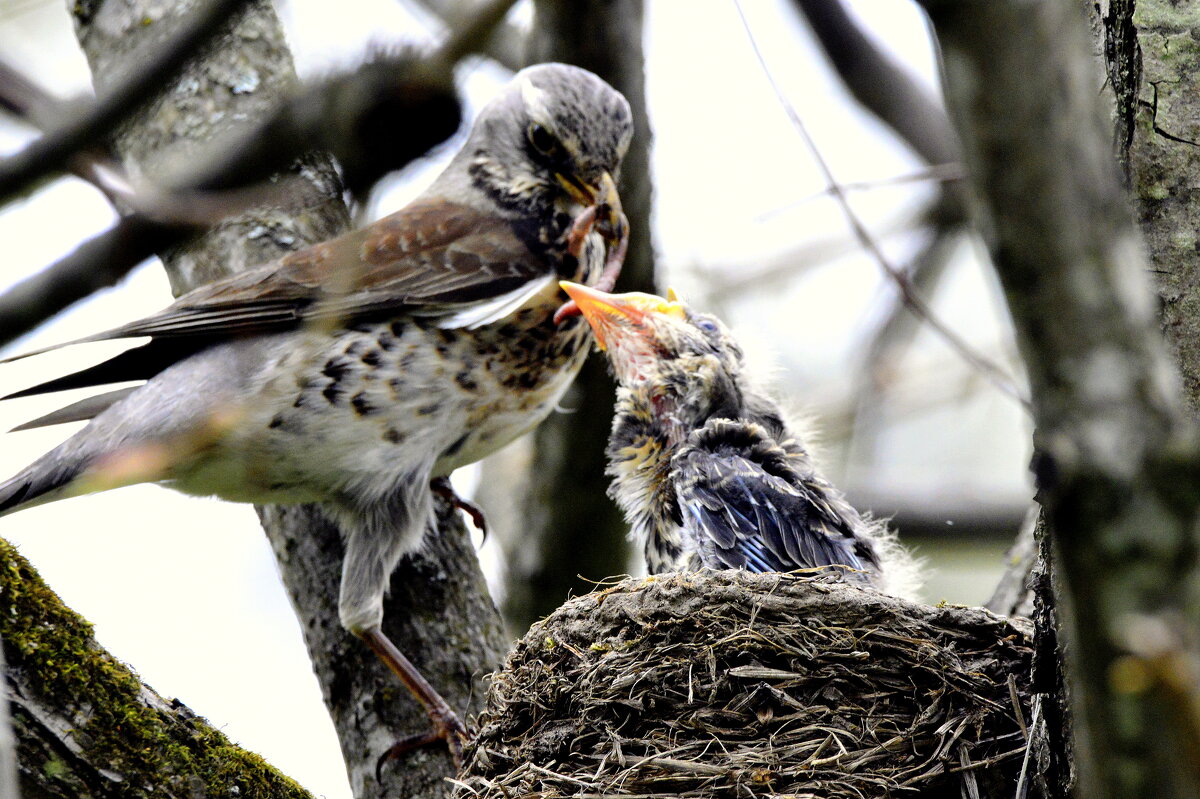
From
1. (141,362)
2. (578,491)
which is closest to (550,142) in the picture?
(578,491)

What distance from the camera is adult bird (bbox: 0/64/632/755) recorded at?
4.18 metres

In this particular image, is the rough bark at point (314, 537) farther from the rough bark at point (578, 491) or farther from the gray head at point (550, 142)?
the gray head at point (550, 142)

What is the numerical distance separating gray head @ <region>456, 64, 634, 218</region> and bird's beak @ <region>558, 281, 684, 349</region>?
0.38 m

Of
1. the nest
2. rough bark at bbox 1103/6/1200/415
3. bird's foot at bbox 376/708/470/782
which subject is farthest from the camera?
bird's foot at bbox 376/708/470/782

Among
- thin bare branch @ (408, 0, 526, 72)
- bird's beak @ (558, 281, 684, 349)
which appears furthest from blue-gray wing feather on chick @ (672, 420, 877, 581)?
thin bare branch @ (408, 0, 526, 72)

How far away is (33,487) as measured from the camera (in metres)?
3.90

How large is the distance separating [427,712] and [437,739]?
0.32 feet

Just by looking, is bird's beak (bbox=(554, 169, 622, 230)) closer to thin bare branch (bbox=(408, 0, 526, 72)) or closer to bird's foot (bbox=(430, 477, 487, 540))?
thin bare branch (bbox=(408, 0, 526, 72))

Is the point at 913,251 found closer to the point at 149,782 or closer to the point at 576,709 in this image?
the point at 576,709

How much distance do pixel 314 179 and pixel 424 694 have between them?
200cm

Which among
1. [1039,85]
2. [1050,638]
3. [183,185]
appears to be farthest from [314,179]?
[1039,85]

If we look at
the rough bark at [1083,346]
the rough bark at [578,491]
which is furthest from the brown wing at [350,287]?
the rough bark at [1083,346]

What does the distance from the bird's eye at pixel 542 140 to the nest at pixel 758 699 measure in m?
2.11

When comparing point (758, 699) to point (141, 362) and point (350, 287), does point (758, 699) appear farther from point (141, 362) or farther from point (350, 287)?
point (141, 362)
